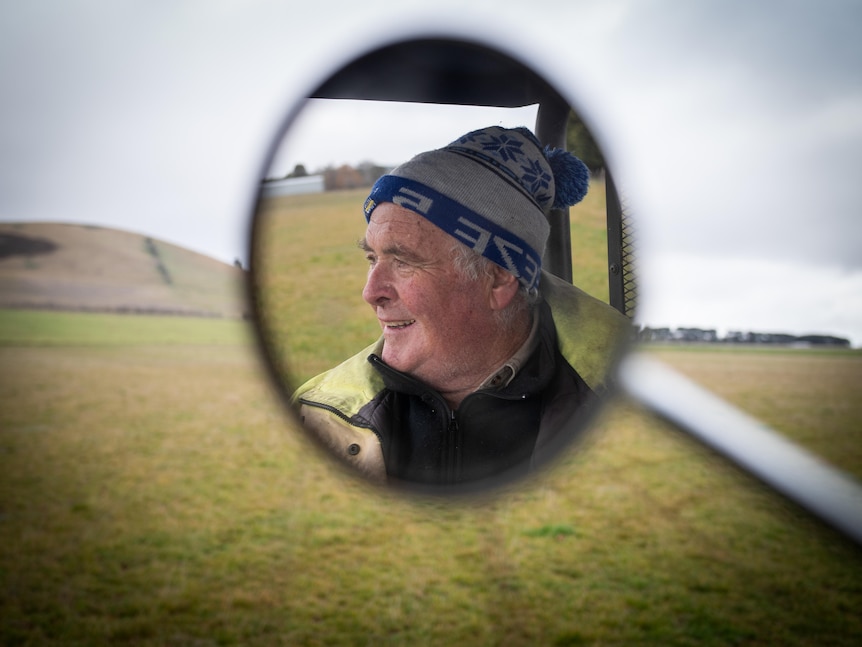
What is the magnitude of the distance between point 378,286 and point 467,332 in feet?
0.49

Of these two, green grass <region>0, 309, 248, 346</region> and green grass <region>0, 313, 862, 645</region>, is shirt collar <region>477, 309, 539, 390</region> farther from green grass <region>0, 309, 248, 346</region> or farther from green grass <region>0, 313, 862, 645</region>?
green grass <region>0, 309, 248, 346</region>

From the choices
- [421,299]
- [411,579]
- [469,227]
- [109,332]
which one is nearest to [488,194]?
[469,227]

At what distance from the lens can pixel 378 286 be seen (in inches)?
39.4

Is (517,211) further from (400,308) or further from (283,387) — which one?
(283,387)

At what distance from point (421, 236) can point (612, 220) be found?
322 millimetres

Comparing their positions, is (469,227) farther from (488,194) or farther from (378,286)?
(378,286)

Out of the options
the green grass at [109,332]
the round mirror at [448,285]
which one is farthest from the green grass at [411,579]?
the green grass at [109,332]

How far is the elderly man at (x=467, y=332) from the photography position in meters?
0.97

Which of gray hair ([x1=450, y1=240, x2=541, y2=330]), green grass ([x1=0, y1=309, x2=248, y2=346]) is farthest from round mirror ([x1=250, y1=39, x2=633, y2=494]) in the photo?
green grass ([x1=0, y1=309, x2=248, y2=346])

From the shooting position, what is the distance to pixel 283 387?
1216 mm

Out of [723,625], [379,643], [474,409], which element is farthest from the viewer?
[723,625]

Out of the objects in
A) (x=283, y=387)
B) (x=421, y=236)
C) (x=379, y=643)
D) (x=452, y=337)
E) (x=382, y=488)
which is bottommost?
(x=379, y=643)

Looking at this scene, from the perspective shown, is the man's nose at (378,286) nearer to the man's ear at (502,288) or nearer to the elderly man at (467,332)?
the elderly man at (467,332)

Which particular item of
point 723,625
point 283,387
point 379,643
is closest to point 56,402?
point 379,643
